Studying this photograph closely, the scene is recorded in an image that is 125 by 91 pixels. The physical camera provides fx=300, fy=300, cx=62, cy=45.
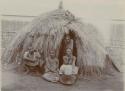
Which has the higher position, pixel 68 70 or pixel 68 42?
pixel 68 42

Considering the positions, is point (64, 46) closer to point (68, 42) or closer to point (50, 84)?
point (68, 42)

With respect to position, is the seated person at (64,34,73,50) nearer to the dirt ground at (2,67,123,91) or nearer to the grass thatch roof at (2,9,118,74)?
the grass thatch roof at (2,9,118,74)

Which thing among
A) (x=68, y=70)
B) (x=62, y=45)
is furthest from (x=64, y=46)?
(x=68, y=70)

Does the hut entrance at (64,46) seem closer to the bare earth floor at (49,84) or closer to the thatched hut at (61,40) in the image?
the thatched hut at (61,40)

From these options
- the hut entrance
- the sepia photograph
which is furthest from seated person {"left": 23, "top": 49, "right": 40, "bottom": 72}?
the hut entrance

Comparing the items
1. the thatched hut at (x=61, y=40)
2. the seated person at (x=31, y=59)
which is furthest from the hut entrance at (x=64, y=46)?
the seated person at (x=31, y=59)

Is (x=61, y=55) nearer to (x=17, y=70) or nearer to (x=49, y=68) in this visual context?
(x=49, y=68)
